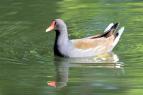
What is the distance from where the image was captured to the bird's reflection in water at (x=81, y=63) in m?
11.4

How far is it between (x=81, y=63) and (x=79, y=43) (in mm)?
774

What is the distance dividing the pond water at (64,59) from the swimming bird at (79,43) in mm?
177

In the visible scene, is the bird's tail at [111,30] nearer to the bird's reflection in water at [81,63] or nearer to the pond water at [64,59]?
the pond water at [64,59]

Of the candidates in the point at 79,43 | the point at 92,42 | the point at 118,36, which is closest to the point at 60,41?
the point at 79,43

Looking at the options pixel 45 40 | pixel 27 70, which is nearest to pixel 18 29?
pixel 45 40

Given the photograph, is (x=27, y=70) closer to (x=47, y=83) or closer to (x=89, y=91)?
(x=47, y=83)

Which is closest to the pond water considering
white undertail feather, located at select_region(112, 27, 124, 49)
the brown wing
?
white undertail feather, located at select_region(112, 27, 124, 49)

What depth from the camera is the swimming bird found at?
12977 millimetres

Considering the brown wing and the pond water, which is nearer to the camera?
the pond water

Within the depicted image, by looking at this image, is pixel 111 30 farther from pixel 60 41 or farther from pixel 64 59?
pixel 64 59

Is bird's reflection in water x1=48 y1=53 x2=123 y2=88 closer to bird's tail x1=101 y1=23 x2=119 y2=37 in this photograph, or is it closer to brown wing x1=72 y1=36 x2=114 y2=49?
brown wing x1=72 y1=36 x2=114 y2=49

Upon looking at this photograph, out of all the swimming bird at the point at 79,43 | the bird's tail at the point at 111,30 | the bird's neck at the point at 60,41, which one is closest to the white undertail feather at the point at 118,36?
the swimming bird at the point at 79,43

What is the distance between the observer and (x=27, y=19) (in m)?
15.4

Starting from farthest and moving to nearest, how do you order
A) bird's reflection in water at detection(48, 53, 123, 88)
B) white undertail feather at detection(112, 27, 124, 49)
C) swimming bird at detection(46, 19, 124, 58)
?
white undertail feather at detection(112, 27, 124, 49) < swimming bird at detection(46, 19, 124, 58) < bird's reflection in water at detection(48, 53, 123, 88)
